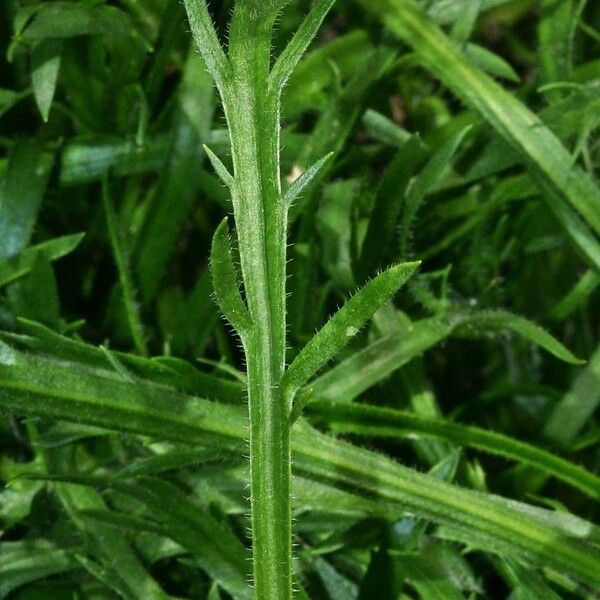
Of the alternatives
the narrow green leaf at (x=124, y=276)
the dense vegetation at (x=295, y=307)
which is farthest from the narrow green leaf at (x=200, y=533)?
the narrow green leaf at (x=124, y=276)

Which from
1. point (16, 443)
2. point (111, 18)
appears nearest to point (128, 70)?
point (111, 18)

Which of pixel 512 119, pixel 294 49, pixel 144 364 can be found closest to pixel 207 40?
pixel 294 49

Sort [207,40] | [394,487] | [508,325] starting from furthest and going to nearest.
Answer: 1. [508,325]
2. [394,487]
3. [207,40]

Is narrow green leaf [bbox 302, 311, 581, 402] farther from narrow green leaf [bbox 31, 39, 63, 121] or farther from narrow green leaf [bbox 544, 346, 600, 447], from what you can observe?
narrow green leaf [bbox 31, 39, 63, 121]

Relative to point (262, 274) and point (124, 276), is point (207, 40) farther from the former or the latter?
point (124, 276)

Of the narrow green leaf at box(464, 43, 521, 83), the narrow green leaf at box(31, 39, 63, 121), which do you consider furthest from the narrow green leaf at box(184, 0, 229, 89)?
the narrow green leaf at box(464, 43, 521, 83)

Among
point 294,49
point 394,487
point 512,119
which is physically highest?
point 512,119
